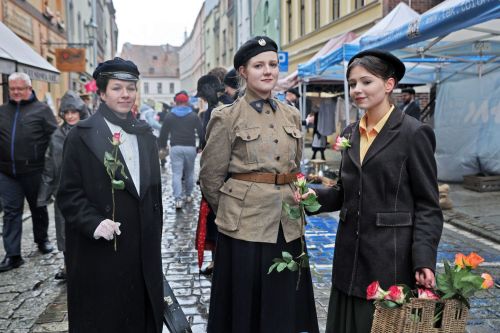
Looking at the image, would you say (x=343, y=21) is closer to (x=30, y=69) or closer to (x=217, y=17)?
(x=30, y=69)

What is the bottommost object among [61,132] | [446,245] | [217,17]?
[446,245]

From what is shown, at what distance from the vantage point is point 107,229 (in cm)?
245

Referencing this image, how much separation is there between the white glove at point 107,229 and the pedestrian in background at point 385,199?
115cm

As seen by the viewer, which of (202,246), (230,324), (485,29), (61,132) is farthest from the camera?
(485,29)

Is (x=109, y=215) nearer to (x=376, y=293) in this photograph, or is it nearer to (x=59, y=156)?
(x=376, y=293)

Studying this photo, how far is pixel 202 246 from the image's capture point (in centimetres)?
445

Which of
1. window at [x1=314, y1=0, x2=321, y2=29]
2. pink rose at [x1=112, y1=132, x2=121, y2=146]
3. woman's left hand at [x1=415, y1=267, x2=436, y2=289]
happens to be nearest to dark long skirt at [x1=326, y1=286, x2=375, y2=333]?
woman's left hand at [x1=415, y1=267, x2=436, y2=289]

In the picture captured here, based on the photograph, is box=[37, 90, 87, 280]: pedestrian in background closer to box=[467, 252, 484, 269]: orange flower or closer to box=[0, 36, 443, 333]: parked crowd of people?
box=[0, 36, 443, 333]: parked crowd of people

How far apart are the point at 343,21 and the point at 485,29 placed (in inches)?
424

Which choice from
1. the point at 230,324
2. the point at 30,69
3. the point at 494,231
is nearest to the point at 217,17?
the point at 30,69

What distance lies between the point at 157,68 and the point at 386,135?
91.7 metres

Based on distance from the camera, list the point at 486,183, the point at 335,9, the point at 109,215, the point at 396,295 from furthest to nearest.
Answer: the point at 335,9
the point at 486,183
the point at 109,215
the point at 396,295

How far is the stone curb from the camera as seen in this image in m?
6.11

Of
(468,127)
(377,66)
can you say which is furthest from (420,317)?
(468,127)
